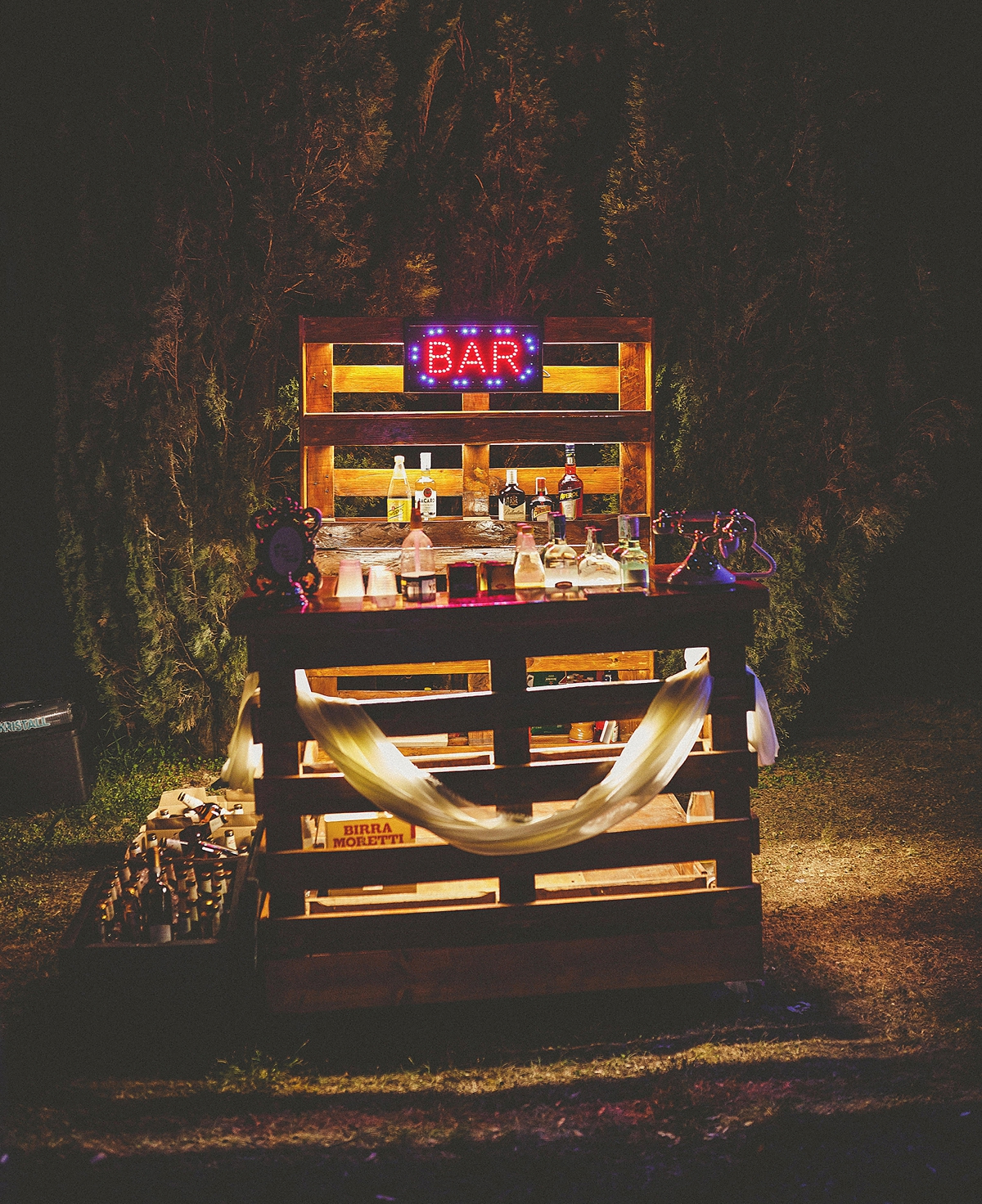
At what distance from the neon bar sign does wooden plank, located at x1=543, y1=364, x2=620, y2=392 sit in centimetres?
54

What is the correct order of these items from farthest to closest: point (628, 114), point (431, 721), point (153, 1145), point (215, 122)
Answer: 1. point (628, 114)
2. point (215, 122)
3. point (431, 721)
4. point (153, 1145)

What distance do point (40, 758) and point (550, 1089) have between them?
156 inches

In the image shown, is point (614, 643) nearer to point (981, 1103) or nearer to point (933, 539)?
point (981, 1103)

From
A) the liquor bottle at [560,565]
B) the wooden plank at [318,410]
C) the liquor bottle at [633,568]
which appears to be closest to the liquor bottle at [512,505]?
the wooden plank at [318,410]

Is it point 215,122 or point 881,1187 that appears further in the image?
point 215,122

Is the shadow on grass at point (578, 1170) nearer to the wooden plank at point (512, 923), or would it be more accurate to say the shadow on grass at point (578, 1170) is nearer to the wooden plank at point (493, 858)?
the wooden plank at point (512, 923)

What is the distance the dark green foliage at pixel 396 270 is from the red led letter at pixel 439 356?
1089 mm

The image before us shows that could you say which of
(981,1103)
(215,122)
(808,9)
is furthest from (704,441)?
(981,1103)

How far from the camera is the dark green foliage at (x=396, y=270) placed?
5.85 metres

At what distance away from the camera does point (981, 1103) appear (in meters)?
2.81

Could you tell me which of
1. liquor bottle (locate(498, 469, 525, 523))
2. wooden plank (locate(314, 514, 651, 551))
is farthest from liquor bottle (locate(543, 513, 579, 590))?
wooden plank (locate(314, 514, 651, 551))

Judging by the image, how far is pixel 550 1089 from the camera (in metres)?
2.94

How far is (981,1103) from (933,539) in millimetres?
6425

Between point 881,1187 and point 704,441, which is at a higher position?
point 704,441
